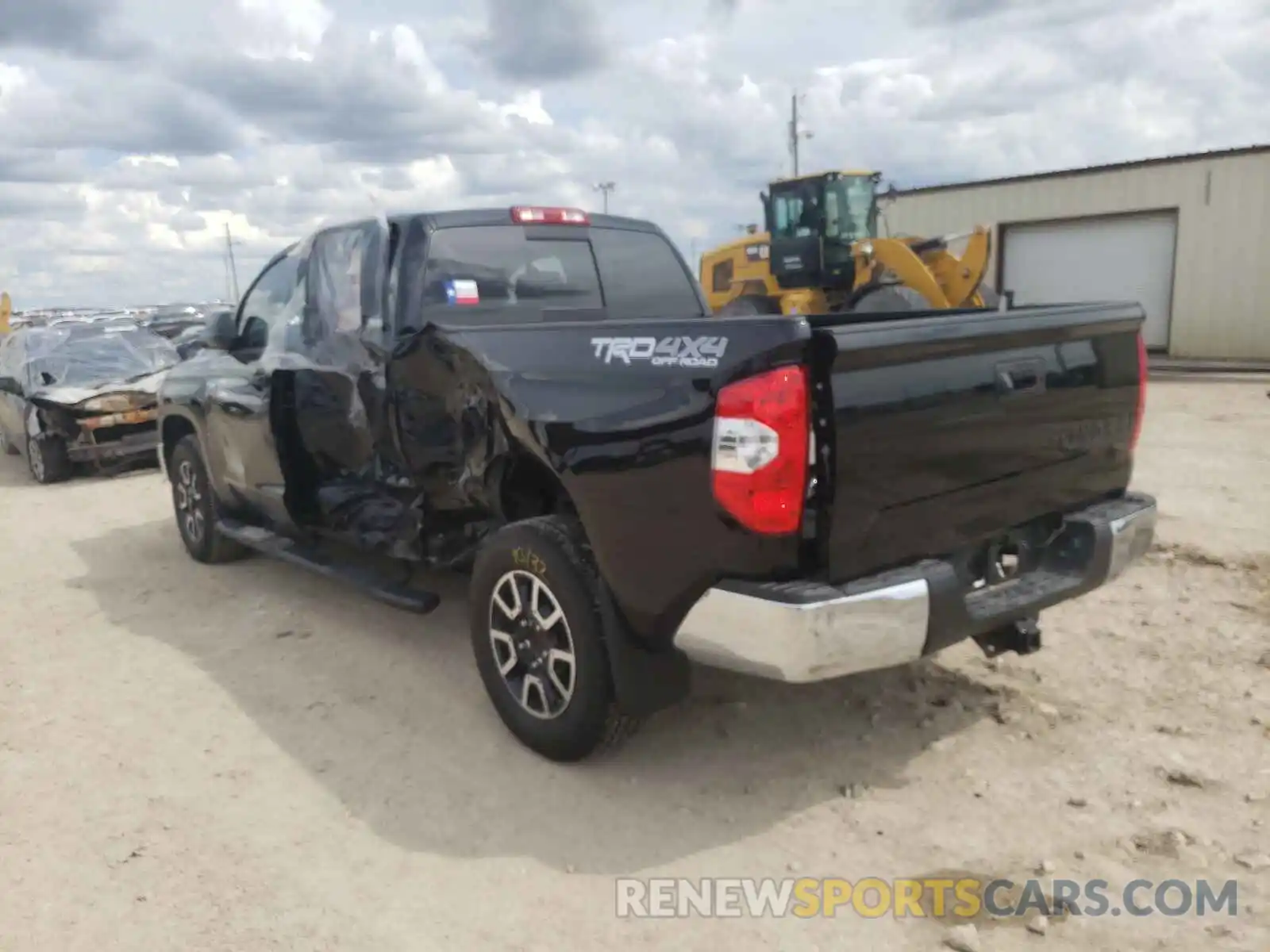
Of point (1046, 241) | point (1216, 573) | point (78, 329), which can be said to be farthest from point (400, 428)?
point (1046, 241)

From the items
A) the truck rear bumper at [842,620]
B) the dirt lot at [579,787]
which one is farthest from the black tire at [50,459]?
the truck rear bumper at [842,620]

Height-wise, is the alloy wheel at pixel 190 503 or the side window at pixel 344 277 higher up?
the side window at pixel 344 277

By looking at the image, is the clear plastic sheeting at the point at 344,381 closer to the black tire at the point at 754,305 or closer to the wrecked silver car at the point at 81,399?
the wrecked silver car at the point at 81,399

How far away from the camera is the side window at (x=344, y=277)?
15.7 feet

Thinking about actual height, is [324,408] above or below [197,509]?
above

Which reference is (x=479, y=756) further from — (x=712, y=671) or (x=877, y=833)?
(x=877, y=833)

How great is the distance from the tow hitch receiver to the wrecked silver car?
9.73 metres

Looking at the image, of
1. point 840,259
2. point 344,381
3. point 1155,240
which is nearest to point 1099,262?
point 1155,240

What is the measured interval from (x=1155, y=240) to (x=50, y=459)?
20.2 metres

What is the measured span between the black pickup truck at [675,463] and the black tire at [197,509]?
1793 millimetres

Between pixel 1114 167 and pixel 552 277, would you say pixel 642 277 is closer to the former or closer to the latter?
pixel 552 277

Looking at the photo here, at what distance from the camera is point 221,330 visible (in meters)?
6.05

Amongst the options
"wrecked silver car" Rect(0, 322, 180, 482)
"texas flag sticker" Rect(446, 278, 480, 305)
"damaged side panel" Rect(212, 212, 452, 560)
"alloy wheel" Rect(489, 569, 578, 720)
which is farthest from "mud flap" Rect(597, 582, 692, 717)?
"wrecked silver car" Rect(0, 322, 180, 482)

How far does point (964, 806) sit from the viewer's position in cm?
337
